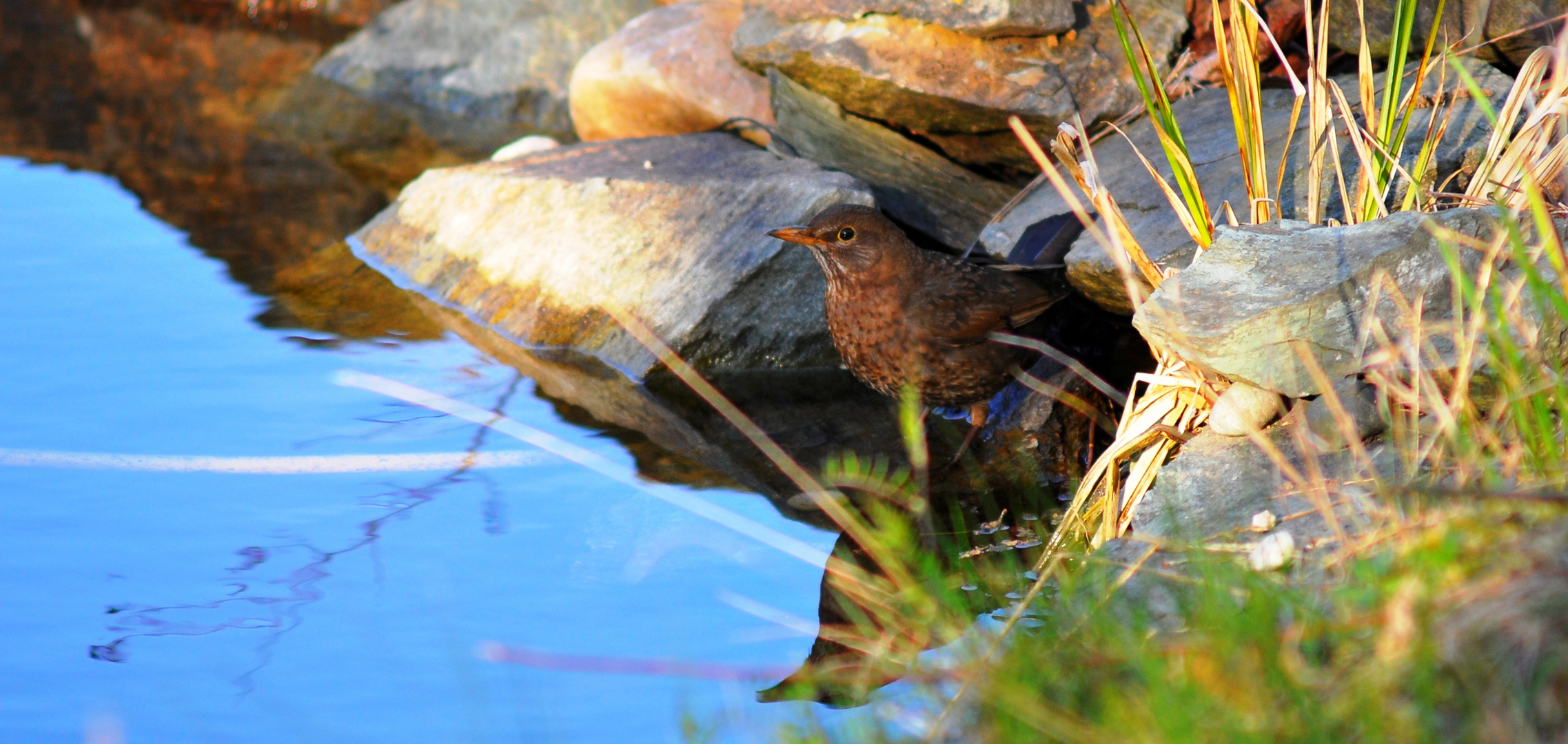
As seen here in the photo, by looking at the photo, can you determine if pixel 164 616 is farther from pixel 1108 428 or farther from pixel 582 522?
pixel 1108 428

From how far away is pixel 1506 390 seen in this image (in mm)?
2605

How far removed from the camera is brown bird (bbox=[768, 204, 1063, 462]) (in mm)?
4566

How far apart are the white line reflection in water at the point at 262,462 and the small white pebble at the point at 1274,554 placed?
2483mm

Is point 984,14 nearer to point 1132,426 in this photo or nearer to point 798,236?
point 798,236

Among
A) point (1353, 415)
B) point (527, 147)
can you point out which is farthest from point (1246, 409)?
point (527, 147)

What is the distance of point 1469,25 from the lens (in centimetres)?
421

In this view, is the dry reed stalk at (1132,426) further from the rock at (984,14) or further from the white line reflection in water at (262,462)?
the white line reflection in water at (262,462)

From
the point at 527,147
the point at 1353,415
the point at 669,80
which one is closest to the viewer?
the point at 1353,415

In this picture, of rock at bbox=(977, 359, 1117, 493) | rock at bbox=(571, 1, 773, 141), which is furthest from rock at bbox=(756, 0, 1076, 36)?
rock at bbox=(977, 359, 1117, 493)

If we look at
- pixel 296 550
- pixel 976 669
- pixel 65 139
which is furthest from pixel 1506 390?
pixel 65 139

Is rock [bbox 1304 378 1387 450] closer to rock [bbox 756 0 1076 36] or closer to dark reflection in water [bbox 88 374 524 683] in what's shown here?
dark reflection in water [bbox 88 374 524 683]

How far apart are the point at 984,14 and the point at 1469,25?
6.08 ft

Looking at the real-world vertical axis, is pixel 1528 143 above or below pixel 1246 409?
above

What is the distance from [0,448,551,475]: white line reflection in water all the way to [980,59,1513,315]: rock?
205 cm
